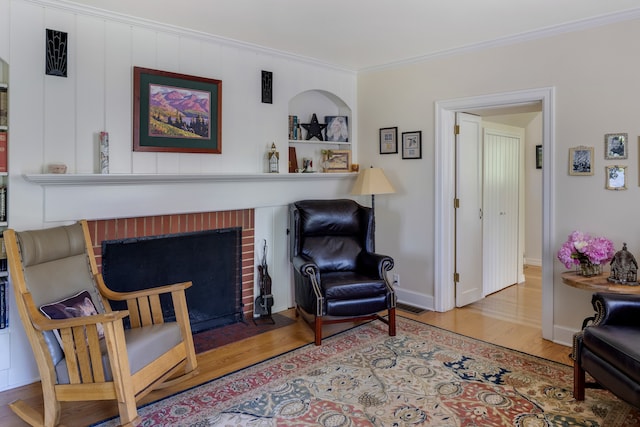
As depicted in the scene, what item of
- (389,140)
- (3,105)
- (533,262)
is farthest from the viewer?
(533,262)

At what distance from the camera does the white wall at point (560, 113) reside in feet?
10.2

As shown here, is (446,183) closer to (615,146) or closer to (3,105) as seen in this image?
(615,146)

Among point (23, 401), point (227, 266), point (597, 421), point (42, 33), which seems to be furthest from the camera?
point (227, 266)

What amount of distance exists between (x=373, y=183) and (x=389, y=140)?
63cm

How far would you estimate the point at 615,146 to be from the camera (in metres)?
3.12

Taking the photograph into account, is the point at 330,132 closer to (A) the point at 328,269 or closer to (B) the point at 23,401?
(A) the point at 328,269

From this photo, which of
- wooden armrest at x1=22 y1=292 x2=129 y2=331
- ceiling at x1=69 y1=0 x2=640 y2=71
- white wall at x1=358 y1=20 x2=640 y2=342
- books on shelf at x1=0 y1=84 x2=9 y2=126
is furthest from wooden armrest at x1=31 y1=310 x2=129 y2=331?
Result: white wall at x1=358 y1=20 x2=640 y2=342

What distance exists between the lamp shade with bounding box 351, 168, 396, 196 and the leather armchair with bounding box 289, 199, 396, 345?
18 centimetres

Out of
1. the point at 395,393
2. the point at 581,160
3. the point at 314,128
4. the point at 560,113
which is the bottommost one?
the point at 395,393

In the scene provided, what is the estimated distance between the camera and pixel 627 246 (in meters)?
3.12

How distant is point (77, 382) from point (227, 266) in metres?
1.76

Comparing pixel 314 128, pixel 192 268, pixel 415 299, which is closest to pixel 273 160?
pixel 314 128

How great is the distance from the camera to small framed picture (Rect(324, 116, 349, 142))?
4672mm

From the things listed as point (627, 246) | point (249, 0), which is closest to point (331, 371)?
point (627, 246)
